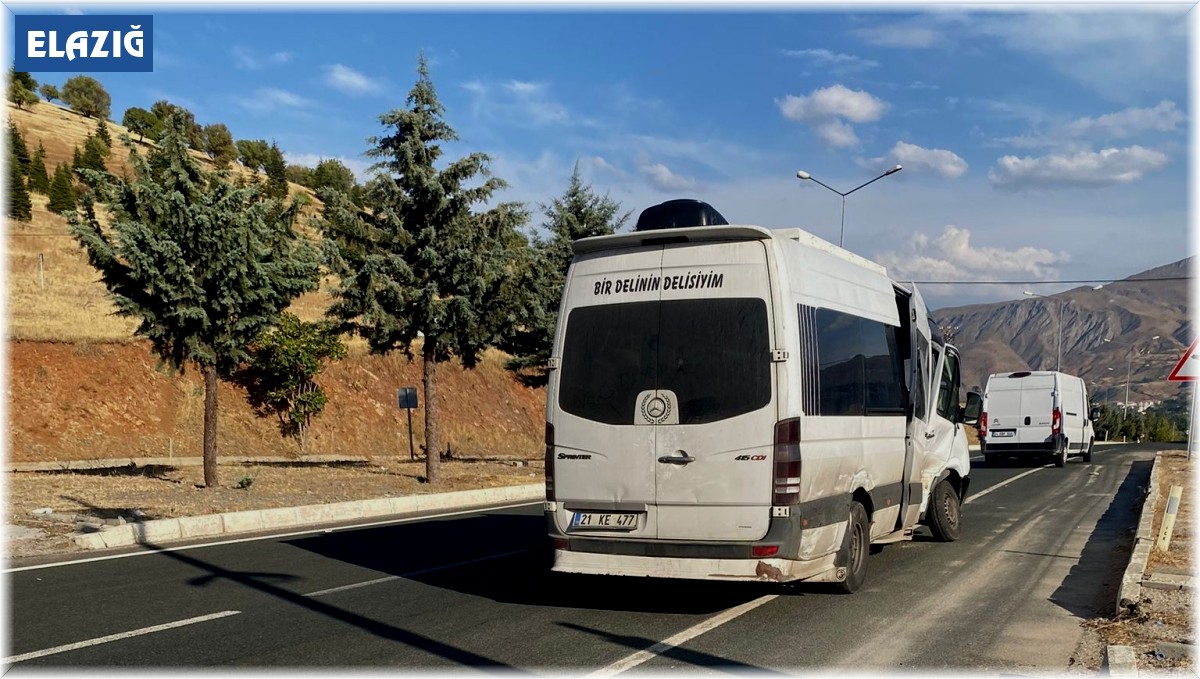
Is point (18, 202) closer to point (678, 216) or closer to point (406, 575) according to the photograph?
point (406, 575)

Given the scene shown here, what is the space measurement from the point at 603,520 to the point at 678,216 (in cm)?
285

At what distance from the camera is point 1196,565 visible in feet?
32.0

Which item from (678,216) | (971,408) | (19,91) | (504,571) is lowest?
(504,571)

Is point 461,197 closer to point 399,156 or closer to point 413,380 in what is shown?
point 399,156

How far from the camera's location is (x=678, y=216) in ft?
29.3

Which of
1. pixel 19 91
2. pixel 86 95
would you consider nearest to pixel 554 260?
pixel 19 91

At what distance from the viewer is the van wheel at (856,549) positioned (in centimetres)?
848

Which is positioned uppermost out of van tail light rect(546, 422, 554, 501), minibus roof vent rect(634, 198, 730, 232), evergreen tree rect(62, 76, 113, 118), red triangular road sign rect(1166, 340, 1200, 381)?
evergreen tree rect(62, 76, 113, 118)

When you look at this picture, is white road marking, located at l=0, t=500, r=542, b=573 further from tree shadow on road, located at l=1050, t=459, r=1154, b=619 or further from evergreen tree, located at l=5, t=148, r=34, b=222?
evergreen tree, located at l=5, t=148, r=34, b=222

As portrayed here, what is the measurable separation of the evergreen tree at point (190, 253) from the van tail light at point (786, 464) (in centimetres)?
1368

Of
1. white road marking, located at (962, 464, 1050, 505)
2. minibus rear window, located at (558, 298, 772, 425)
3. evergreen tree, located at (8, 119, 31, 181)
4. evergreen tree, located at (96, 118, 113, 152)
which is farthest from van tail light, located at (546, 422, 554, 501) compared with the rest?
evergreen tree, located at (96, 118, 113, 152)

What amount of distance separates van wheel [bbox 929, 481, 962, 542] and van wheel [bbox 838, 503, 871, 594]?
3.45m

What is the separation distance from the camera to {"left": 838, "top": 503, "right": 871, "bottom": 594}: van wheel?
848 centimetres

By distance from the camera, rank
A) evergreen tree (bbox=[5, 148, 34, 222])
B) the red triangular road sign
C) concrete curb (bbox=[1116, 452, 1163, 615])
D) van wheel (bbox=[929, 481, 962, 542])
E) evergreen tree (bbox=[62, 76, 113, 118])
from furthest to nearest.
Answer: evergreen tree (bbox=[62, 76, 113, 118]) → evergreen tree (bbox=[5, 148, 34, 222]) → the red triangular road sign → van wheel (bbox=[929, 481, 962, 542]) → concrete curb (bbox=[1116, 452, 1163, 615])
